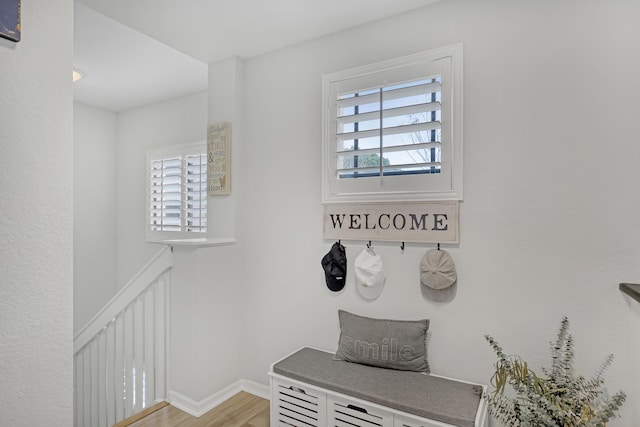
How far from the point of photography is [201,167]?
3.65m

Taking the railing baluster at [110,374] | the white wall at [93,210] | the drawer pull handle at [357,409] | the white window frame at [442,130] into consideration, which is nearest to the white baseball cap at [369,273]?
the white window frame at [442,130]

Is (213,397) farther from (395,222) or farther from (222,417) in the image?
(395,222)

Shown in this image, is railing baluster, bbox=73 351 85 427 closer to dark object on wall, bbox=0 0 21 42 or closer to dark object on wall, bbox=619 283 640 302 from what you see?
dark object on wall, bbox=0 0 21 42

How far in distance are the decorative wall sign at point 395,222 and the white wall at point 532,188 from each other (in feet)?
0.23

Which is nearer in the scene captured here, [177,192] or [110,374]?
[110,374]

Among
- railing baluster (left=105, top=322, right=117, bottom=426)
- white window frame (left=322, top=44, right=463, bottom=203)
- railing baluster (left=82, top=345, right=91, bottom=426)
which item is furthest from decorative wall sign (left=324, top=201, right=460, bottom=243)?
railing baluster (left=82, top=345, right=91, bottom=426)

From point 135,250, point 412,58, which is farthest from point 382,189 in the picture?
point 135,250

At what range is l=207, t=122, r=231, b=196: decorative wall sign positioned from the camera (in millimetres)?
2674

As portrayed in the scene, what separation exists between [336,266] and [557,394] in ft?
4.03

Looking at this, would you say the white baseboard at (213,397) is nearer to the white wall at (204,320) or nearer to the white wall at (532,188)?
the white wall at (204,320)

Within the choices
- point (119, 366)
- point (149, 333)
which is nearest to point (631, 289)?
point (149, 333)

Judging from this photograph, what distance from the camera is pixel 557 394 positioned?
Result: 1525 mm

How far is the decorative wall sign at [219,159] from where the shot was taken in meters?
2.67

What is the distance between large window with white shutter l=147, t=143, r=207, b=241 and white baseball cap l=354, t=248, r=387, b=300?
1982mm
